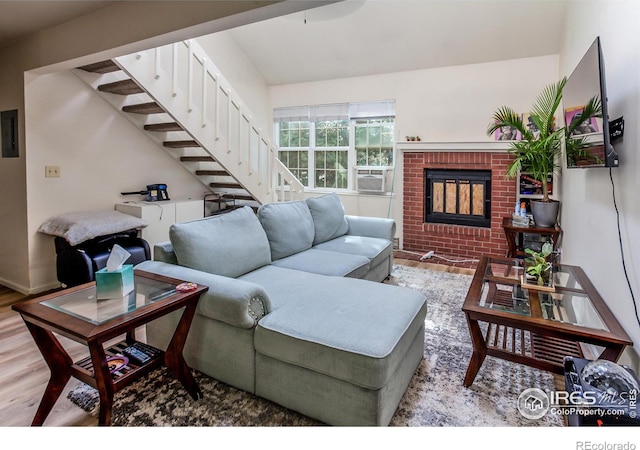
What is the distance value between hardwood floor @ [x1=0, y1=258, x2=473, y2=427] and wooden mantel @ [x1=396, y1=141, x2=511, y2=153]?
406 cm

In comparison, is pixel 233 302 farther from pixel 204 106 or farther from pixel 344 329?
pixel 204 106

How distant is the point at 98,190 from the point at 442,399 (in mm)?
3606

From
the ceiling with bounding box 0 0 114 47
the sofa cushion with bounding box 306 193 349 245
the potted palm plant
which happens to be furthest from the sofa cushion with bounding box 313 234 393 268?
the ceiling with bounding box 0 0 114 47

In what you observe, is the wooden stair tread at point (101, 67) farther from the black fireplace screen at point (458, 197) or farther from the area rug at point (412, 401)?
the black fireplace screen at point (458, 197)

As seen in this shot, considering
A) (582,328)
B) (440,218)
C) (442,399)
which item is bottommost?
(442,399)

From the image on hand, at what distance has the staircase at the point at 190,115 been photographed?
327 centimetres

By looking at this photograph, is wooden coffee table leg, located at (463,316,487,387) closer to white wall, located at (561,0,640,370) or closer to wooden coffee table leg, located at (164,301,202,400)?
white wall, located at (561,0,640,370)

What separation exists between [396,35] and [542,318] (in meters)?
3.76

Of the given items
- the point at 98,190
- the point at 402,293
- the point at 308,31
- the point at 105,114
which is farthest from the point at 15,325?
the point at 308,31

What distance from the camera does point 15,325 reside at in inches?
104

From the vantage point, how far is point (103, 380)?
1456 mm

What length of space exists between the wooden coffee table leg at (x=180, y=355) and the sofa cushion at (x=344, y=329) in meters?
0.35
